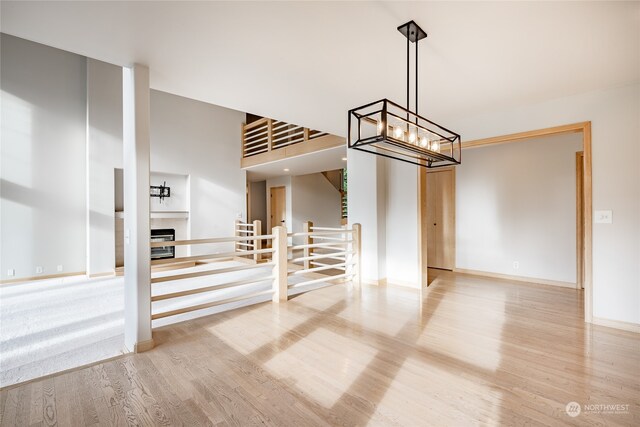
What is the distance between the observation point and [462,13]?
1988 mm

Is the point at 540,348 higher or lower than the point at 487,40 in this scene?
lower

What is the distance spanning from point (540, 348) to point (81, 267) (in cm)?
747

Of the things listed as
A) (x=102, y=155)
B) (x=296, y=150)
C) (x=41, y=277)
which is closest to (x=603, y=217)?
(x=296, y=150)

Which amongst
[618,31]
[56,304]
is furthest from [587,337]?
[56,304]

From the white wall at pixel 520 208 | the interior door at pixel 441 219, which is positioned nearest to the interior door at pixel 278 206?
the interior door at pixel 441 219

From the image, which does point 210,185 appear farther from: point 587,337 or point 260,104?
point 587,337

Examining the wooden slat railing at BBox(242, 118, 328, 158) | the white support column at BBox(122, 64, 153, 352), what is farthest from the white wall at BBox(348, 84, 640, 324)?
the white support column at BBox(122, 64, 153, 352)

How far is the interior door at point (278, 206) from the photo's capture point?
10.1 meters

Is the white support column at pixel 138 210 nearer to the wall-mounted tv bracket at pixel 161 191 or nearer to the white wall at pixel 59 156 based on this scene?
the white wall at pixel 59 156

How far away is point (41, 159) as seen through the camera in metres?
5.67

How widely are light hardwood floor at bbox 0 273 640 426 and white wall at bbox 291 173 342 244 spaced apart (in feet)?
21.5

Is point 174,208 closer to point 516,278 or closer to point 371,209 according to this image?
point 371,209

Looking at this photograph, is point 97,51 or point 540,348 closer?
point 97,51

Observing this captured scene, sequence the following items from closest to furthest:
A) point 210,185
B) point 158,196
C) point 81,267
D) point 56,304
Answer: point 56,304, point 81,267, point 158,196, point 210,185
